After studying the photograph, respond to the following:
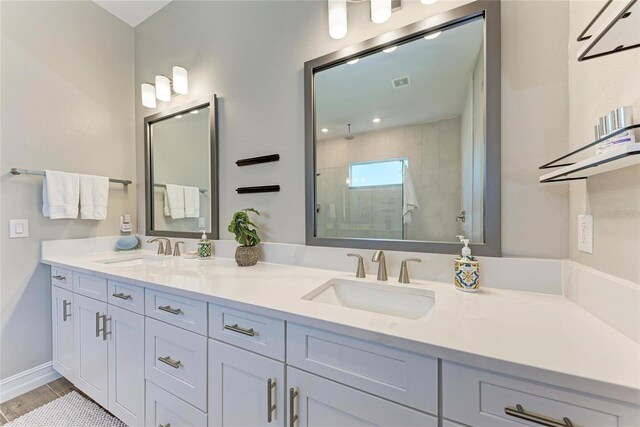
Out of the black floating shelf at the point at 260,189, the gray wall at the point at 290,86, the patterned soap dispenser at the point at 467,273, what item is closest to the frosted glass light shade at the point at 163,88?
the gray wall at the point at 290,86

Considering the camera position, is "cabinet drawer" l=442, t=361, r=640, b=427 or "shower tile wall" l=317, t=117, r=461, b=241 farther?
"shower tile wall" l=317, t=117, r=461, b=241

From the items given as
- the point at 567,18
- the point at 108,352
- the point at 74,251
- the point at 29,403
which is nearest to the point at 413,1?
the point at 567,18

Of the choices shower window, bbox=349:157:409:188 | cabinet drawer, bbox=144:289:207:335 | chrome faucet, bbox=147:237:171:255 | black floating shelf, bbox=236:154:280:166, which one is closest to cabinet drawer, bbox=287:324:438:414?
cabinet drawer, bbox=144:289:207:335

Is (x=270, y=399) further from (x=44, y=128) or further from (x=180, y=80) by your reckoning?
(x=44, y=128)

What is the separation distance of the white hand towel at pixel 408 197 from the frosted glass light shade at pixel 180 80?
1.65 meters

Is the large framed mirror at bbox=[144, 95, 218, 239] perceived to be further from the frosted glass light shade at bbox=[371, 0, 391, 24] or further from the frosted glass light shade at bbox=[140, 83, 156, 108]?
the frosted glass light shade at bbox=[371, 0, 391, 24]

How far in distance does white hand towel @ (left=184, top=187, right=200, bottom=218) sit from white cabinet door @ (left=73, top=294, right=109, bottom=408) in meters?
0.75

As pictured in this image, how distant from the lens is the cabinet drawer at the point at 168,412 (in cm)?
102

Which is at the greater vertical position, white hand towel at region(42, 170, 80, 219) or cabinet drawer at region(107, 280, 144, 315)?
white hand towel at region(42, 170, 80, 219)

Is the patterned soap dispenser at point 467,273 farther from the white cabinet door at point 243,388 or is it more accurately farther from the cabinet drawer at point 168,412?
the cabinet drawer at point 168,412

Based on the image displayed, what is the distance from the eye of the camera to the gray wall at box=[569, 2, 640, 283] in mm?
622

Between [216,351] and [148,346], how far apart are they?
0.45 metres

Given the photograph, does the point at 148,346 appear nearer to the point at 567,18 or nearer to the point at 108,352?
the point at 108,352

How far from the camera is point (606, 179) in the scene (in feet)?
2.36
